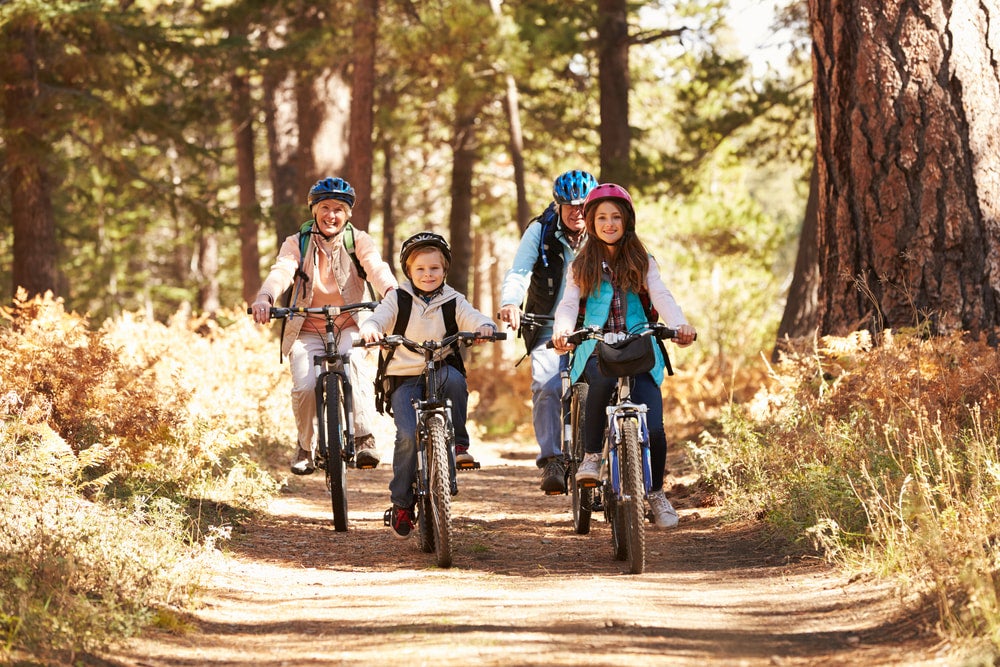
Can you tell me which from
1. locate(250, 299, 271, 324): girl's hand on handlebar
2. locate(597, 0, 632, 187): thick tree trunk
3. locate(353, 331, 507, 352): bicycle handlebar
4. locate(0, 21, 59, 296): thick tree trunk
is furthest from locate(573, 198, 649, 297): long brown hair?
locate(597, 0, 632, 187): thick tree trunk

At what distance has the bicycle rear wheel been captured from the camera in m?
7.95

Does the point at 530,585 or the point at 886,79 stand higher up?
the point at 886,79

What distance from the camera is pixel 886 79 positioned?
8727mm

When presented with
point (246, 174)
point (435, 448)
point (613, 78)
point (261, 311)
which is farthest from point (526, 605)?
point (246, 174)

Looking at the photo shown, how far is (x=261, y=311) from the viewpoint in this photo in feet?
26.0

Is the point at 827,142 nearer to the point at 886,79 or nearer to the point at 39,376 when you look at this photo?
the point at 886,79

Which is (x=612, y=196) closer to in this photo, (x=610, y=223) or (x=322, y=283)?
(x=610, y=223)

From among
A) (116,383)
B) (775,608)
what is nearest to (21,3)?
(116,383)

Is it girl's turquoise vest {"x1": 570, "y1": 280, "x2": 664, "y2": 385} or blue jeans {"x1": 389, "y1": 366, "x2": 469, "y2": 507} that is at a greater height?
girl's turquoise vest {"x1": 570, "y1": 280, "x2": 664, "y2": 385}

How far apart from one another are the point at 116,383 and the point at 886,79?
608 centimetres

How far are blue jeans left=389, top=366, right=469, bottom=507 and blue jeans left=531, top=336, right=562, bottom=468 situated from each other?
101 cm

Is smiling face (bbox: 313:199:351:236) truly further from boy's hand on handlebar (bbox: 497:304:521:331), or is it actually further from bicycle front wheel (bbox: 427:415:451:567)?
bicycle front wheel (bbox: 427:415:451:567)

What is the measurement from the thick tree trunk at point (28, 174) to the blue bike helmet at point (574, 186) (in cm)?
1043

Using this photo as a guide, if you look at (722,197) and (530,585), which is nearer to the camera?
(530,585)
